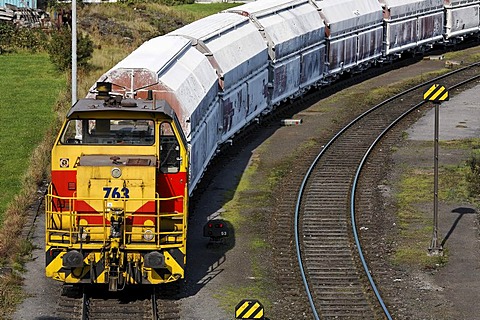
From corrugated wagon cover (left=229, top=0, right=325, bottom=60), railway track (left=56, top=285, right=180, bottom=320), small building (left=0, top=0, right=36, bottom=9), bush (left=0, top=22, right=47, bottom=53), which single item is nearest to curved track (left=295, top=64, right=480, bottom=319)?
railway track (left=56, top=285, right=180, bottom=320)

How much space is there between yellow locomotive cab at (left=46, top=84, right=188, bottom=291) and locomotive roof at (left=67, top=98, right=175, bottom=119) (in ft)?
0.06

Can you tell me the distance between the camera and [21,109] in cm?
3600

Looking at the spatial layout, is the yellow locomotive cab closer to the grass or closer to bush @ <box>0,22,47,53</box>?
the grass

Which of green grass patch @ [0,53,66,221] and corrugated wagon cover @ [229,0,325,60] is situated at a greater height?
corrugated wagon cover @ [229,0,325,60]

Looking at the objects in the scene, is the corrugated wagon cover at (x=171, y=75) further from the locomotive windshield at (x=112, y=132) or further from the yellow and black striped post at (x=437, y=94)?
the yellow and black striped post at (x=437, y=94)

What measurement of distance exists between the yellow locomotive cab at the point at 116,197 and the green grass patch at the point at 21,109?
6.16 meters

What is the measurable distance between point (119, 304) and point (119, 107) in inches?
139

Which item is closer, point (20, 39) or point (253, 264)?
point (253, 264)

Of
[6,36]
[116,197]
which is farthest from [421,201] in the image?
[6,36]

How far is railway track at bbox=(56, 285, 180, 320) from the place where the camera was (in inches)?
673

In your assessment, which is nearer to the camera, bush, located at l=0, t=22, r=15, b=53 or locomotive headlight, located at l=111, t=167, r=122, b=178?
locomotive headlight, located at l=111, t=167, r=122, b=178

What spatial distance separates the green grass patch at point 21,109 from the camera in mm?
27312

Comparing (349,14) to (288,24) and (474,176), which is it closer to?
(288,24)

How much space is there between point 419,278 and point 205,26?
11.6 m
